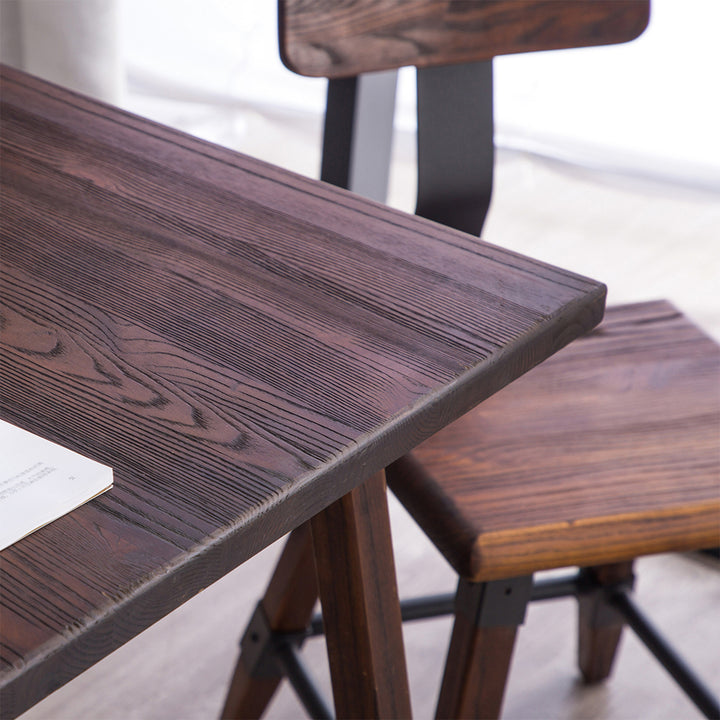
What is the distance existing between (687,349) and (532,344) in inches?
20.4

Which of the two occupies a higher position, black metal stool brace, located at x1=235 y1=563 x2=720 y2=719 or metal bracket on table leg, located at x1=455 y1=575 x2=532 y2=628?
metal bracket on table leg, located at x1=455 y1=575 x2=532 y2=628

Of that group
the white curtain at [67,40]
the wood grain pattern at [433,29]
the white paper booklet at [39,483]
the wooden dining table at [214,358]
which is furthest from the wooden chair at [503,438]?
the white curtain at [67,40]

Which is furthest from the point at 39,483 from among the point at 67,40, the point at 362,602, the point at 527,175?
the point at 527,175

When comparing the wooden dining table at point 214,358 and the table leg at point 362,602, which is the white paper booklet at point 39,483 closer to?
the wooden dining table at point 214,358

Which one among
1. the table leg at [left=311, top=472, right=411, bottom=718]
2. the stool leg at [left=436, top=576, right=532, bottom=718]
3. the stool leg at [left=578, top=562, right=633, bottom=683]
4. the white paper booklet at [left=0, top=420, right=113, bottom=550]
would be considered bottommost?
the stool leg at [left=578, top=562, right=633, bottom=683]

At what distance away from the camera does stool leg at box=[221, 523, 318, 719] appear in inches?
43.1

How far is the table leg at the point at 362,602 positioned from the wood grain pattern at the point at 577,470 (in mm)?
93

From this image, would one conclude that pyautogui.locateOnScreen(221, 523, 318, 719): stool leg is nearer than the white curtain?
Yes

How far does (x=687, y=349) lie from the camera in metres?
1.10

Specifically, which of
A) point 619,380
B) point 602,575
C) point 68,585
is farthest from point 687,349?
point 68,585

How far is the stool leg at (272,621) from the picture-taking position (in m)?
1.09

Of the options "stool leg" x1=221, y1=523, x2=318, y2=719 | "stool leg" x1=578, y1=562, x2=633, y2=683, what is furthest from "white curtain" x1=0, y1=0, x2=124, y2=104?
"stool leg" x1=578, y1=562, x2=633, y2=683

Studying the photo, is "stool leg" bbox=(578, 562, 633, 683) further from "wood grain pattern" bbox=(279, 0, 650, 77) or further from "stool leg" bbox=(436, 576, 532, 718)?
"wood grain pattern" bbox=(279, 0, 650, 77)

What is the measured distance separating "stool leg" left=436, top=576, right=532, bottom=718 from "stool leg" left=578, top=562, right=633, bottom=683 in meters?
0.30
